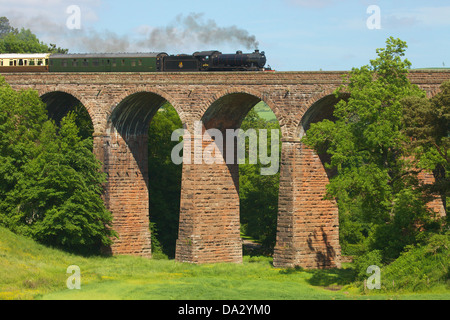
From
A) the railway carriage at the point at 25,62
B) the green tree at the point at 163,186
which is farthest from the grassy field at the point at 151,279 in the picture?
the railway carriage at the point at 25,62

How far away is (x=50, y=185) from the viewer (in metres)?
52.7

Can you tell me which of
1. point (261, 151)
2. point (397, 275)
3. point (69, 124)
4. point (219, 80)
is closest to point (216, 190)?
point (219, 80)

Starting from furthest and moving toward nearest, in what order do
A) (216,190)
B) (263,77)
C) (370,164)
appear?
1. (216,190)
2. (263,77)
3. (370,164)

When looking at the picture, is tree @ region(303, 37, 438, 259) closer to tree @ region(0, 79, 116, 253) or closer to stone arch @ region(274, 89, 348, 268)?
stone arch @ region(274, 89, 348, 268)

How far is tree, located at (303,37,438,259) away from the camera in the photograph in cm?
4216

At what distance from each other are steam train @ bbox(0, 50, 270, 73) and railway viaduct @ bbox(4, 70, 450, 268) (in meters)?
2.46

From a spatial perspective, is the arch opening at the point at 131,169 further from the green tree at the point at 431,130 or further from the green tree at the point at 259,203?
the green tree at the point at 431,130

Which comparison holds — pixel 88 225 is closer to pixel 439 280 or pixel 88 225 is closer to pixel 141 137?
pixel 141 137

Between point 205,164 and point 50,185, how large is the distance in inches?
370

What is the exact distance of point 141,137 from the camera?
190 feet

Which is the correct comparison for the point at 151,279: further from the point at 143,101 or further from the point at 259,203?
the point at 259,203

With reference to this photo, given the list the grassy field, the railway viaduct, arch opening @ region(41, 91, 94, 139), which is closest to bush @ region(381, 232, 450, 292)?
the grassy field

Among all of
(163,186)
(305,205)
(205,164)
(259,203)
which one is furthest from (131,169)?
(305,205)

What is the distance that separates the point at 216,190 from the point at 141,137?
7789 mm
